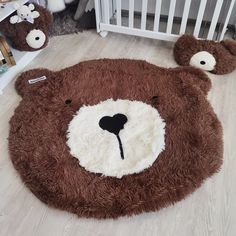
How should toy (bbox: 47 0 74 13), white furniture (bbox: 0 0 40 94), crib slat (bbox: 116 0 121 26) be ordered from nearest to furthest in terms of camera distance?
white furniture (bbox: 0 0 40 94) → crib slat (bbox: 116 0 121 26) → toy (bbox: 47 0 74 13)

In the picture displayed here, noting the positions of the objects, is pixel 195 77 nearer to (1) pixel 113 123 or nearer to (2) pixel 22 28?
(1) pixel 113 123

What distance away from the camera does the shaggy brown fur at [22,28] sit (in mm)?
1666

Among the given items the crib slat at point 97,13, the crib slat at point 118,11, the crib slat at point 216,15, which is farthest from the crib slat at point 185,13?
the crib slat at point 97,13

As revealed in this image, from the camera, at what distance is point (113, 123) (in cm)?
137

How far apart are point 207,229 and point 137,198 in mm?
304

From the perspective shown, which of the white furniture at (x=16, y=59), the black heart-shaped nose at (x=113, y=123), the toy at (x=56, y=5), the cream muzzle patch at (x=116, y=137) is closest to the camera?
the cream muzzle patch at (x=116, y=137)

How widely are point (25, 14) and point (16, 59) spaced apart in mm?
302

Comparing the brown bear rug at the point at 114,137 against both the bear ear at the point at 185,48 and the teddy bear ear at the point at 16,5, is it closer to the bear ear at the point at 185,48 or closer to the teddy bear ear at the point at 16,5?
the bear ear at the point at 185,48

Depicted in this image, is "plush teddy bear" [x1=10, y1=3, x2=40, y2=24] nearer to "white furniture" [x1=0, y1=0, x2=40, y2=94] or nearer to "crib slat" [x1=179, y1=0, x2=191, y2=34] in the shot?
"white furniture" [x1=0, y1=0, x2=40, y2=94]

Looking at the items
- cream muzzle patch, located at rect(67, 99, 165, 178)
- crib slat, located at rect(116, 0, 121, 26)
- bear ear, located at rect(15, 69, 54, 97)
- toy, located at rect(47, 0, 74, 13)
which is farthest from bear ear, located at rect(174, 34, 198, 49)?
toy, located at rect(47, 0, 74, 13)

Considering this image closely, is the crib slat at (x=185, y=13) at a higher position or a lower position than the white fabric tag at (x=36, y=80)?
higher

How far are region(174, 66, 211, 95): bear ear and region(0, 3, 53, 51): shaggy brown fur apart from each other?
0.96m

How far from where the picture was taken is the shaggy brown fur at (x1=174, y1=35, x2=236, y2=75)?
1.66 m

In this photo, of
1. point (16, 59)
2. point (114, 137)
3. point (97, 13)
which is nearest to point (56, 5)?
point (97, 13)
